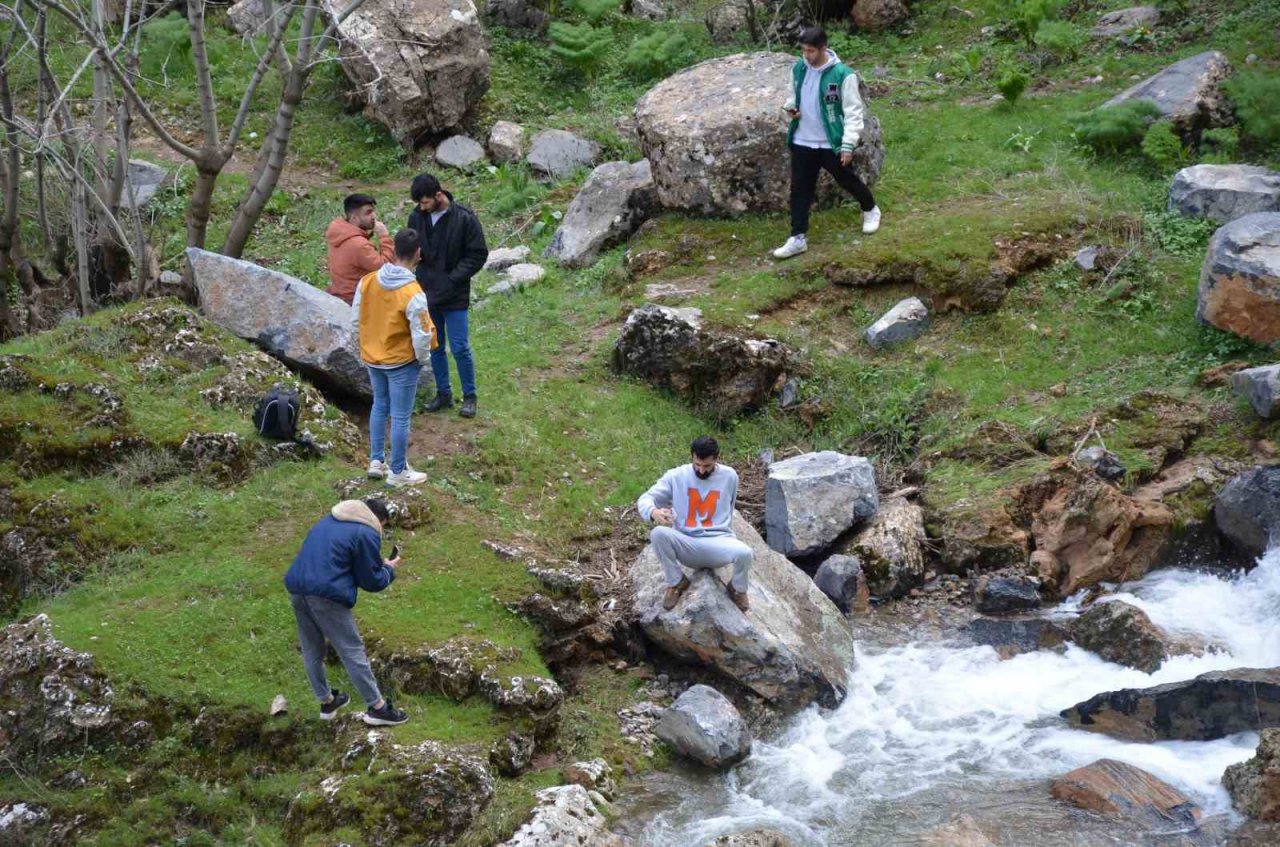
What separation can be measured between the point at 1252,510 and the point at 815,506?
3.62m

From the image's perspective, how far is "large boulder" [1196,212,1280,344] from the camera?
11172 mm

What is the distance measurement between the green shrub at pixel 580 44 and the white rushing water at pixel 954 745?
13652 mm

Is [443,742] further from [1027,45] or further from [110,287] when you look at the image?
[1027,45]

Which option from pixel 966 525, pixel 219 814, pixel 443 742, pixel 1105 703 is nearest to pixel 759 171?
pixel 966 525

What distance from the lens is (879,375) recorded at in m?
12.5

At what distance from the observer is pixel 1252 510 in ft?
32.4

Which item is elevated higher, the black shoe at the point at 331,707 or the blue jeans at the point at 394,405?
the blue jeans at the point at 394,405

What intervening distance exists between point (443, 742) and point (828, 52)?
8735 millimetres

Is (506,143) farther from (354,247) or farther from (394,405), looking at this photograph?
(394,405)

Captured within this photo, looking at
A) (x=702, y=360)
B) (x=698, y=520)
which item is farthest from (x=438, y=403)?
(x=698, y=520)

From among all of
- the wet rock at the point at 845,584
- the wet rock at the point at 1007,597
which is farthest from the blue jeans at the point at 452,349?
the wet rock at the point at 1007,597

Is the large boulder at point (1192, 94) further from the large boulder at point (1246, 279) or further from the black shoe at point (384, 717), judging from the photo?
the black shoe at point (384, 717)

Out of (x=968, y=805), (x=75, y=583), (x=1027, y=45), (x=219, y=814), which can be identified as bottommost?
(x=968, y=805)

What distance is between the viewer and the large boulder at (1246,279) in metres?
11.2
